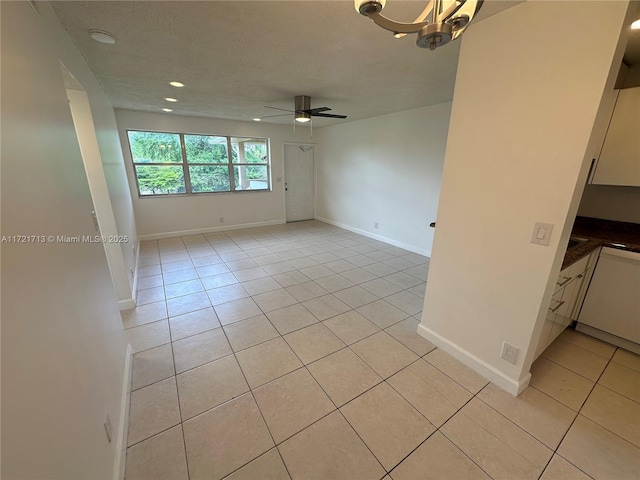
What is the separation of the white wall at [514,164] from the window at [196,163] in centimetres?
484

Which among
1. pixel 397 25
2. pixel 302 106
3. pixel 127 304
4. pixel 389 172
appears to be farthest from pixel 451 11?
pixel 389 172

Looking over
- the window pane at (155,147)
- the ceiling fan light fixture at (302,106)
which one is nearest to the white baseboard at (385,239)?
the ceiling fan light fixture at (302,106)

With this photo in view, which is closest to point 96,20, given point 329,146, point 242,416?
point 242,416

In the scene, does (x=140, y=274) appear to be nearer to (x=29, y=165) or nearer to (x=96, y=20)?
(x=96, y=20)

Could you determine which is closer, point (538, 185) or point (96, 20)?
point (538, 185)

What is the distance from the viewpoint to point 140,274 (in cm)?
352

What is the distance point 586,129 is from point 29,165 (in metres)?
2.44

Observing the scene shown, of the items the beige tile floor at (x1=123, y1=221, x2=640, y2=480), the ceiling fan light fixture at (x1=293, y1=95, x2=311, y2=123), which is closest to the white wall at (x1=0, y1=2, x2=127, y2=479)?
the beige tile floor at (x1=123, y1=221, x2=640, y2=480)

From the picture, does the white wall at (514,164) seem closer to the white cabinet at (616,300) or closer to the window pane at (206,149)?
the white cabinet at (616,300)

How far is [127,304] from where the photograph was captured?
268 cm

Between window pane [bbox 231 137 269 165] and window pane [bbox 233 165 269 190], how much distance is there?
0.50ft

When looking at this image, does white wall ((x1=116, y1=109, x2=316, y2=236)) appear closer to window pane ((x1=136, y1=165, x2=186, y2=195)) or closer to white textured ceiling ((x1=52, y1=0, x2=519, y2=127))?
window pane ((x1=136, y1=165, x2=186, y2=195))

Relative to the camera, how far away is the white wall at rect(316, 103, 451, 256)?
4.00 m

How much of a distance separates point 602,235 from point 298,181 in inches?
216
